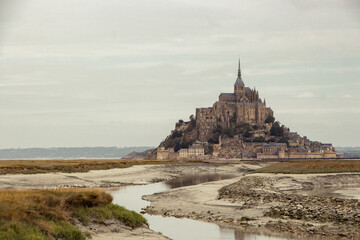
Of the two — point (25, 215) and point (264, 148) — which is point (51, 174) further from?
point (264, 148)

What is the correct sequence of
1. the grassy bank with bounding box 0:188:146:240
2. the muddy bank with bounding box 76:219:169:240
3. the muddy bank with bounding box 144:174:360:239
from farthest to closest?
the muddy bank with bounding box 144:174:360:239
the muddy bank with bounding box 76:219:169:240
the grassy bank with bounding box 0:188:146:240

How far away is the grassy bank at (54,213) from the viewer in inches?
600

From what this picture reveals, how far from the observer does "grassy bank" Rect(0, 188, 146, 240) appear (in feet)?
50.0

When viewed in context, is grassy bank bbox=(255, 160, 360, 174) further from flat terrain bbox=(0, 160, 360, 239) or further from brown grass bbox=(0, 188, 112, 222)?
brown grass bbox=(0, 188, 112, 222)

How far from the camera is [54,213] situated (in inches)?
675

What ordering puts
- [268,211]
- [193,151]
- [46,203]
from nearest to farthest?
[46,203] → [268,211] → [193,151]

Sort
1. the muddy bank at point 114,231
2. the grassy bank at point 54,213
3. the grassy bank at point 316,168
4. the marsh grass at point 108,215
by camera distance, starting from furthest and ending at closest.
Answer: the grassy bank at point 316,168
the marsh grass at point 108,215
the muddy bank at point 114,231
the grassy bank at point 54,213

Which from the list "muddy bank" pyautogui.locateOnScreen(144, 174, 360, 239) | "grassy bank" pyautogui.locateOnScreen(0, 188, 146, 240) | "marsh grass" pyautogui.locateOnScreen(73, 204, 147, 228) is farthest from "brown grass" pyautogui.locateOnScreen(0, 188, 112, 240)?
"muddy bank" pyautogui.locateOnScreen(144, 174, 360, 239)

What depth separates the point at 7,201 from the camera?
16859 millimetres

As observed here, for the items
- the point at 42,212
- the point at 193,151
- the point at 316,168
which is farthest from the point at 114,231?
the point at 193,151

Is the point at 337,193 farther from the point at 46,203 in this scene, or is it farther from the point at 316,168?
the point at 316,168

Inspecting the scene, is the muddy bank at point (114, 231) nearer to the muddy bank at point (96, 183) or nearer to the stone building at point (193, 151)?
the muddy bank at point (96, 183)

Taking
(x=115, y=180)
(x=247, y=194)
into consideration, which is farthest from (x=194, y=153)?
(x=247, y=194)

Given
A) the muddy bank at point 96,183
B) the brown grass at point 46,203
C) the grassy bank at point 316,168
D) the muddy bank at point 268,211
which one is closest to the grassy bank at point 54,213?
the brown grass at point 46,203
